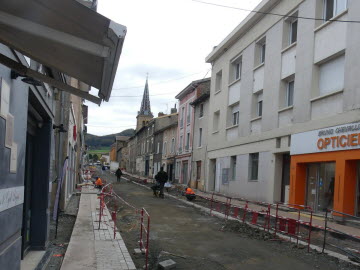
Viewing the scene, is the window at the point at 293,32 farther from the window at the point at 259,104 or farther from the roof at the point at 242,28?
the window at the point at 259,104

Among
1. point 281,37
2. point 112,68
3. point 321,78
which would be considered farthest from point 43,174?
point 281,37

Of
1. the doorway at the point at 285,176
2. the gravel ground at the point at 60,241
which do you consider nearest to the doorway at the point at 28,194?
the gravel ground at the point at 60,241

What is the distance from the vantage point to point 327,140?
13.8 m

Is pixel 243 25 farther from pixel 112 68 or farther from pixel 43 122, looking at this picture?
pixel 112 68

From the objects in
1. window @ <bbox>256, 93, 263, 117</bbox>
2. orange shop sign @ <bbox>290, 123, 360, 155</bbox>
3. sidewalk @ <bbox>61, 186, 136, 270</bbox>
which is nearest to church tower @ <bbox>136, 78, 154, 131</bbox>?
window @ <bbox>256, 93, 263, 117</bbox>

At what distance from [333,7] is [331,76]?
105 inches

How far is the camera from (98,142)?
12988 centimetres

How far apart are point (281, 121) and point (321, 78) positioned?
3.16 metres

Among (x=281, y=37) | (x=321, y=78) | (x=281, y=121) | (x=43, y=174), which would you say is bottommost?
(x=43, y=174)

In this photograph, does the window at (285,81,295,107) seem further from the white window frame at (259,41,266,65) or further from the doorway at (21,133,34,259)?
the doorway at (21,133,34,259)

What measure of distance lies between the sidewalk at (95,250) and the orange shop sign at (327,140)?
7948 millimetres

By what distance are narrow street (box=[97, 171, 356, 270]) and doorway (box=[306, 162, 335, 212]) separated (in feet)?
14.3

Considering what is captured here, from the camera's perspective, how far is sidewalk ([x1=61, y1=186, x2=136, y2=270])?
6703 mm

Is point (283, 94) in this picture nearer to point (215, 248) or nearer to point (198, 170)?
point (215, 248)
